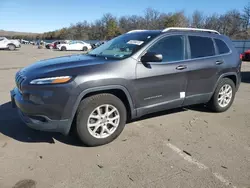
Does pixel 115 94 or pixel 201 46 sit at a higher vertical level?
pixel 201 46

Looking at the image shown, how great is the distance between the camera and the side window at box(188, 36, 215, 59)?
4469 mm

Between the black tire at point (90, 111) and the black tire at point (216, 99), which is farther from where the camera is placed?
the black tire at point (216, 99)

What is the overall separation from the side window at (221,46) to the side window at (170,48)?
3.51ft

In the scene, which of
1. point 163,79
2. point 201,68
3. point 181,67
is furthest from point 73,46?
point 163,79

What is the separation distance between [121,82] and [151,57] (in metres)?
0.63

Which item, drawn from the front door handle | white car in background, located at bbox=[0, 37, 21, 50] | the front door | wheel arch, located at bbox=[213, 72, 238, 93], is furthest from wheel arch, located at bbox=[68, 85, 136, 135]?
white car in background, located at bbox=[0, 37, 21, 50]

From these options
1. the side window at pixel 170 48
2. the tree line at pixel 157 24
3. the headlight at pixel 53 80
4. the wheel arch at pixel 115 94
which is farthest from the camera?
the tree line at pixel 157 24

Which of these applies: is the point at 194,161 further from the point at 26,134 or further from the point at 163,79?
the point at 26,134

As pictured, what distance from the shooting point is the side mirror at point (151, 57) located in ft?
12.0

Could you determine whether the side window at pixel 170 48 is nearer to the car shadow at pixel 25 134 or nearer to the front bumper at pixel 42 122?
the car shadow at pixel 25 134

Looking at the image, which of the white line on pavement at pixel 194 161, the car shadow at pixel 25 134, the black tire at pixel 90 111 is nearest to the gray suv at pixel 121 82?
the black tire at pixel 90 111

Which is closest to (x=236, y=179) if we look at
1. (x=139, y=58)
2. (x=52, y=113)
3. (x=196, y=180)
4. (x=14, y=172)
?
(x=196, y=180)

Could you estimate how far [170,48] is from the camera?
165 inches

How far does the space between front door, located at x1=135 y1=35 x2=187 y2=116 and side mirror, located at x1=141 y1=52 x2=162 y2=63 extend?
91 millimetres
